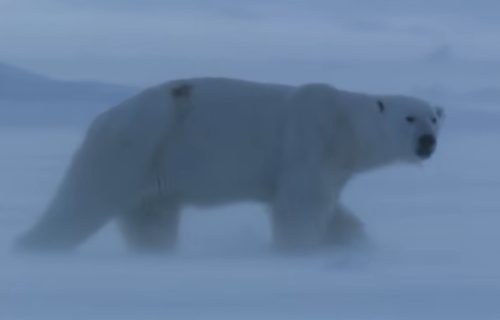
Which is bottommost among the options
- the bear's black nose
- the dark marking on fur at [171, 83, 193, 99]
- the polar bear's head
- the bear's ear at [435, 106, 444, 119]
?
the bear's black nose

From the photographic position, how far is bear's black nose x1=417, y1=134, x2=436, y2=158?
8.80 metres

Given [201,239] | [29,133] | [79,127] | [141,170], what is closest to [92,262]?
[141,170]

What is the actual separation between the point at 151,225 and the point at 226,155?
521 mm

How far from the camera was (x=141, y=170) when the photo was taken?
28.5 ft

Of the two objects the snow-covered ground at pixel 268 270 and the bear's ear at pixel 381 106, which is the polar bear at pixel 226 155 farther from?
the snow-covered ground at pixel 268 270

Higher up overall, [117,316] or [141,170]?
[141,170]

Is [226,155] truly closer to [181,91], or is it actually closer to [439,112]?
[181,91]

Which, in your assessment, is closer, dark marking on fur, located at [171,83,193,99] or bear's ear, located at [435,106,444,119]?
dark marking on fur, located at [171,83,193,99]

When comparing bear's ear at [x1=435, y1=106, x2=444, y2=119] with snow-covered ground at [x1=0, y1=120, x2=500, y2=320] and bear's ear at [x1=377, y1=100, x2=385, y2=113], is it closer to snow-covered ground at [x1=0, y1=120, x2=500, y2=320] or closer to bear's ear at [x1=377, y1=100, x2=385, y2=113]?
bear's ear at [x1=377, y1=100, x2=385, y2=113]

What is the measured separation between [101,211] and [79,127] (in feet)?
37.3

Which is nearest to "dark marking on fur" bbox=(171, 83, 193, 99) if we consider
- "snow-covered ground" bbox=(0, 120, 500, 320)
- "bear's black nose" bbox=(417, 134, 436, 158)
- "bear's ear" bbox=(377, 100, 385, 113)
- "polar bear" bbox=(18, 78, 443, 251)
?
"polar bear" bbox=(18, 78, 443, 251)

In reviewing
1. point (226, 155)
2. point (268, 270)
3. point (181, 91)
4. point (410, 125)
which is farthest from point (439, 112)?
point (268, 270)

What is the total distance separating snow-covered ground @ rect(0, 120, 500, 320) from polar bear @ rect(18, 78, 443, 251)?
0.68ft

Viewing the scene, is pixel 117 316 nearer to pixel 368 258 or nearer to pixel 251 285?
pixel 251 285
